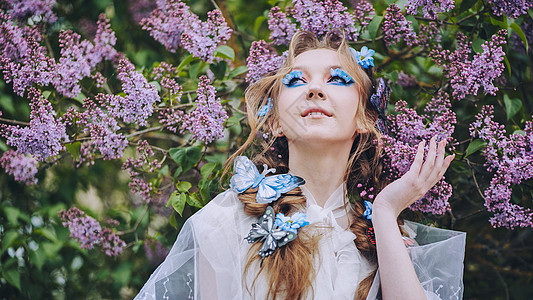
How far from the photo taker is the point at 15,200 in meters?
2.44

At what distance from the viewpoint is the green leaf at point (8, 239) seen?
2.13 metres

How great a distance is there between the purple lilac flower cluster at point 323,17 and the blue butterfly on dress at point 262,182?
574mm

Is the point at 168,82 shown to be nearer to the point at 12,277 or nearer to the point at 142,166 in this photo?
the point at 142,166

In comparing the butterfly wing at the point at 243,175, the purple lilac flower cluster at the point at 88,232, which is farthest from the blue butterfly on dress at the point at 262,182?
the purple lilac flower cluster at the point at 88,232

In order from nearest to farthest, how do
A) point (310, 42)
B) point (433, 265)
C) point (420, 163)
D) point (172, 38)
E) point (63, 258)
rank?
point (420, 163) < point (433, 265) < point (310, 42) < point (172, 38) < point (63, 258)

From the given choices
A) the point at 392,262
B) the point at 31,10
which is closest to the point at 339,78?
the point at 392,262

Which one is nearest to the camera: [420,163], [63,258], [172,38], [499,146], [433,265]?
[420,163]

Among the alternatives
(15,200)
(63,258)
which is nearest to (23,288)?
(63,258)

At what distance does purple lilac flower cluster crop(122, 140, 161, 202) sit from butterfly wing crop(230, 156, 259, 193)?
391 millimetres

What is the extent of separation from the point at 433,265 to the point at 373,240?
21 centimetres

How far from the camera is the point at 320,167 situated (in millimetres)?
1632

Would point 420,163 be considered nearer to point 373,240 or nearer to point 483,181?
point 373,240

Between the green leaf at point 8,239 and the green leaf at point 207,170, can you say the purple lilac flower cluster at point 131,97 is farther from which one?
the green leaf at point 8,239

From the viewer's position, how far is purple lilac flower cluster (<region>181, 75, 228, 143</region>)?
1774mm
